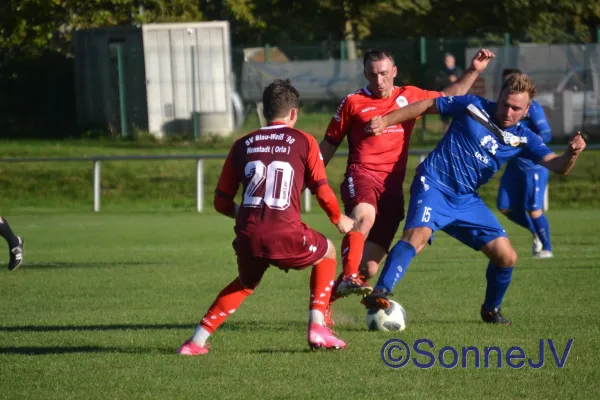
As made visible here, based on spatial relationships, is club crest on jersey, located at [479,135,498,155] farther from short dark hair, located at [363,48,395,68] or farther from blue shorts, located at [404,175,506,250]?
short dark hair, located at [363,48,395,68]

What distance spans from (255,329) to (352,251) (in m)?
0.87

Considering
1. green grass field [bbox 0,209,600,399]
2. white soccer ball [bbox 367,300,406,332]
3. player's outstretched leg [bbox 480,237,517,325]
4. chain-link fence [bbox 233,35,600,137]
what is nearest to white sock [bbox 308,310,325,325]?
green grass field [bbox 0,209,600,399]

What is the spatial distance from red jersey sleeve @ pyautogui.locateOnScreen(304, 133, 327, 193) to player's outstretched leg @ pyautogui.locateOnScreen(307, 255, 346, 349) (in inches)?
18.8

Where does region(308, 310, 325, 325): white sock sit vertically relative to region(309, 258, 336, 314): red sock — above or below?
below

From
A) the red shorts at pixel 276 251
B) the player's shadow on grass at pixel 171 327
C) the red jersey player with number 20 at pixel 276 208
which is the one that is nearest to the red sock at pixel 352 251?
the player's shadow on grass at pixel 171 327

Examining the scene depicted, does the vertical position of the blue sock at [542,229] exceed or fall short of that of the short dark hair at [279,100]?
it falls short

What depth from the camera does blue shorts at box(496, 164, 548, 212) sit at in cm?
1301

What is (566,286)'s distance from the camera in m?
10.1

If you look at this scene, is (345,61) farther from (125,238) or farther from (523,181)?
(523,181)

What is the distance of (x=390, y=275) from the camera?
728 cm

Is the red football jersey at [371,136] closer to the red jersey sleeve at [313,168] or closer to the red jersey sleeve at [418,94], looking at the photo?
the red jersey sleeve at [418,94]

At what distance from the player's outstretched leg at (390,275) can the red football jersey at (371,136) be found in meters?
0.92

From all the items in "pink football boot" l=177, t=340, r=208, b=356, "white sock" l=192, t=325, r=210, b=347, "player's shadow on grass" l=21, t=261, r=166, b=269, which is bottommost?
"player's shadow on grass" l=21, t=261, r=166, b=269

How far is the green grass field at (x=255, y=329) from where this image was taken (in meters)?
5.80
